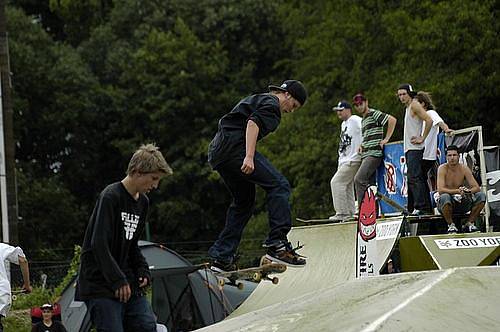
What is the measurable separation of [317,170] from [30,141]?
12829 mm

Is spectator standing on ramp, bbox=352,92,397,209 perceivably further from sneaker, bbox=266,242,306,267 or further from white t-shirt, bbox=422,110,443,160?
sneaker, bbox=266,242,306,267

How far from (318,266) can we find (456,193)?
1923 millimetres

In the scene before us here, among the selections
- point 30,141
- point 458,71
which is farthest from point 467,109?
point 30,141

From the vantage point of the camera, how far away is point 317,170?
95.1ft

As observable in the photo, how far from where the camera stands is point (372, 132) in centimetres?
1255

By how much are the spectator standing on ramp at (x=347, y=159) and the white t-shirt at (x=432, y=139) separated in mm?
1065

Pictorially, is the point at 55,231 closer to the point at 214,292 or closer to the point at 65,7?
the point at 65,7

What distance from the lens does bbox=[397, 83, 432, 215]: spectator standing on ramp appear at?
11.8m

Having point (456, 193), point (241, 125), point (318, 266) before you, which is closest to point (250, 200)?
point (241, 125)

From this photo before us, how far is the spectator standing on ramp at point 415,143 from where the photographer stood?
11.8 metres

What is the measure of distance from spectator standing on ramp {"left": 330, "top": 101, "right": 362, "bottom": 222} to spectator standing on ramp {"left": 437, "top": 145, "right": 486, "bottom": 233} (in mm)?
1362

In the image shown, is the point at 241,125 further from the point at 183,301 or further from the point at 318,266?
the point at 183,301

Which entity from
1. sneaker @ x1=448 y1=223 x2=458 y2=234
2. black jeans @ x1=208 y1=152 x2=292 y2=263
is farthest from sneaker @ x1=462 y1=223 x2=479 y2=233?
black jeans @ x1=208 y1=152 x2=292 y2=263

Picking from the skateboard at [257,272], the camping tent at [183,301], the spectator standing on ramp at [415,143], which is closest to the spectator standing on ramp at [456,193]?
the spectator standing on ramp at [415,143]
